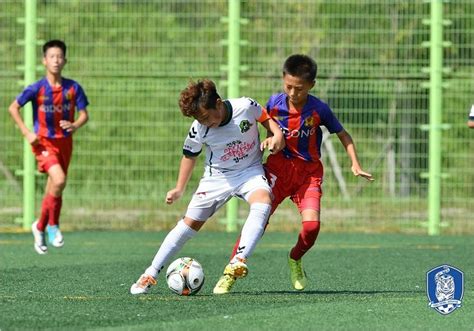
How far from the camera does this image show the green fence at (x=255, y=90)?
15.1 metres

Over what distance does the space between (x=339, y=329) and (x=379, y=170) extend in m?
9.01

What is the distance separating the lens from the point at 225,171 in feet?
27.1

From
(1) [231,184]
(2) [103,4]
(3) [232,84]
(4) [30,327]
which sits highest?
(2) [103,4]

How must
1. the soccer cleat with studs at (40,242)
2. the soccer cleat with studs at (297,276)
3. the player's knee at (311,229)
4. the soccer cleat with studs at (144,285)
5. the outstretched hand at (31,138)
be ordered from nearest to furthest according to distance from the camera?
the soccer cleat with studs at (144,285), the player's knee at (311,229), the soccer cleat with studs at (297,276), the outstretched hand at (31,138), the soccer cleat with studs at (40,242)

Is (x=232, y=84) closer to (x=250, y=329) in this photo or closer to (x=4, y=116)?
(x=4, y=116)

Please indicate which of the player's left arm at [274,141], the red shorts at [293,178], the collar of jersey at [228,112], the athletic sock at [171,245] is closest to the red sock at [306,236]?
the red shorts at [293,178]

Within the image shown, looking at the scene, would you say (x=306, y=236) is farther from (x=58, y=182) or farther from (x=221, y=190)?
(x=58, y=182)

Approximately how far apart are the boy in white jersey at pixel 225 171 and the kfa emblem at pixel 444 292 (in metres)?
1.24

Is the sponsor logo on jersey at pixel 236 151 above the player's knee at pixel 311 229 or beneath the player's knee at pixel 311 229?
above

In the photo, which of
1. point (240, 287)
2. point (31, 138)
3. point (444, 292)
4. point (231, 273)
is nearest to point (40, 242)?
point (31, 138)

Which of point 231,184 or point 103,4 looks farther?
point 103,4

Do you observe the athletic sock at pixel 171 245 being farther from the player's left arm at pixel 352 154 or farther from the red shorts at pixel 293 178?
the player's left arm at pixel 352 154

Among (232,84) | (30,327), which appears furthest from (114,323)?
(232,84)

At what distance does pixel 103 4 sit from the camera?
15.4 m
